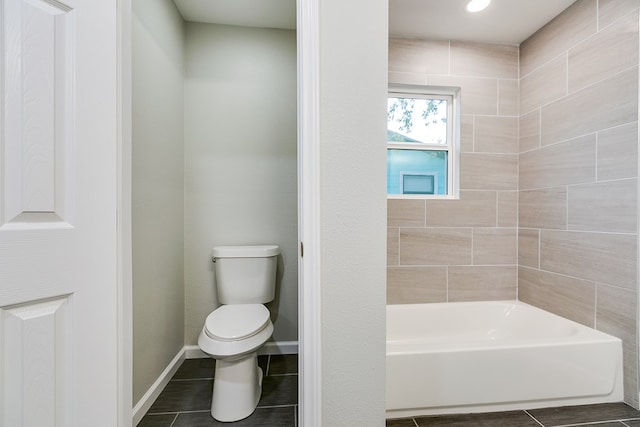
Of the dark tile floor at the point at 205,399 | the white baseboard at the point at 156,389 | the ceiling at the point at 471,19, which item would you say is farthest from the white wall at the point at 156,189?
the ceiling at the point at 471,19

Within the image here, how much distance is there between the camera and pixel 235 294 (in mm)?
1918

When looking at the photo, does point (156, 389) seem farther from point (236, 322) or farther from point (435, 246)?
point (435, 246)

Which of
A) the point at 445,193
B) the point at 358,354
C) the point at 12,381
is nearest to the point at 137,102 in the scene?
the point at 12,381

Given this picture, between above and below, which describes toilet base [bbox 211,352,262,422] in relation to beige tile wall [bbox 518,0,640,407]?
below

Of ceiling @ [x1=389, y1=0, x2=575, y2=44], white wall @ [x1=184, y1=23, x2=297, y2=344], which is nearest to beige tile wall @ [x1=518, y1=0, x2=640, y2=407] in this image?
ceiling @ [x1=389, y1=0, x2=575, y2=44]

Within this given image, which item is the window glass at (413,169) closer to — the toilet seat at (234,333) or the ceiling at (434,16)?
the ceiling at (434,16)

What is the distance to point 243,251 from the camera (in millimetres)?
1939

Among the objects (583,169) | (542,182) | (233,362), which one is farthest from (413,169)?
(233,362)

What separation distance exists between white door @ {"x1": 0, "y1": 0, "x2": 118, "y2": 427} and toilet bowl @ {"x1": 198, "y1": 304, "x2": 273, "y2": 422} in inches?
21.3

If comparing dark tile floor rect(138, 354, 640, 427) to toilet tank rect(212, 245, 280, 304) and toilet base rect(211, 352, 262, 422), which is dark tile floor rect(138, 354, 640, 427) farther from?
toilet tank rect(212, 245, 280, 304)

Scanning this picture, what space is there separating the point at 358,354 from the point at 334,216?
0.48 m

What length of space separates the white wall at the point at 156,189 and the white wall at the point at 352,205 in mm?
1066

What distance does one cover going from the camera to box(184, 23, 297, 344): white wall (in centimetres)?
208

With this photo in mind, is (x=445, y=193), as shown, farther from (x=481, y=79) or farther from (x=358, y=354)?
(x=358, y=354)
